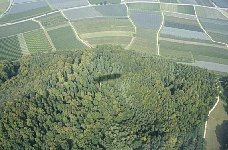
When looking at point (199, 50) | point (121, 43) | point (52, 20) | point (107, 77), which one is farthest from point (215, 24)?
point (107, 77)

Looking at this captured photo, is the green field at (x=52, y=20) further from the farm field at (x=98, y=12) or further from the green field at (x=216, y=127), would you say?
the green field at (x=216, y=127)

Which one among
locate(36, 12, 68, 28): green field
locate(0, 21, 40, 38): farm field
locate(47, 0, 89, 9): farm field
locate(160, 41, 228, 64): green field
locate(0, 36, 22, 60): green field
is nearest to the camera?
locate(0, 36, 22, 60): green field

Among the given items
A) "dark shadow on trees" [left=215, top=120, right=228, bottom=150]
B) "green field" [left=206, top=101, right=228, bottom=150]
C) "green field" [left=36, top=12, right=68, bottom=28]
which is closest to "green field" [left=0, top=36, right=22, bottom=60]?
"green field" [left=36, top=12, right=68, bottom=28]

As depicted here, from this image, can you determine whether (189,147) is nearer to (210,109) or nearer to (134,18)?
(210,109)

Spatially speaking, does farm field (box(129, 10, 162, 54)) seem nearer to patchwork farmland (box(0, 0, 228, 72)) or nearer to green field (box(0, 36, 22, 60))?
patchwork farmland (box(0, 0, 228, 72))

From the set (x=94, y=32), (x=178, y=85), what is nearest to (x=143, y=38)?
(x=94, y=32)

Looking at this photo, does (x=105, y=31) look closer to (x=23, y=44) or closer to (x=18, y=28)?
(x=23, y=44)

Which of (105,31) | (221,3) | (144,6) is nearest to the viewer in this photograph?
(105,31)
